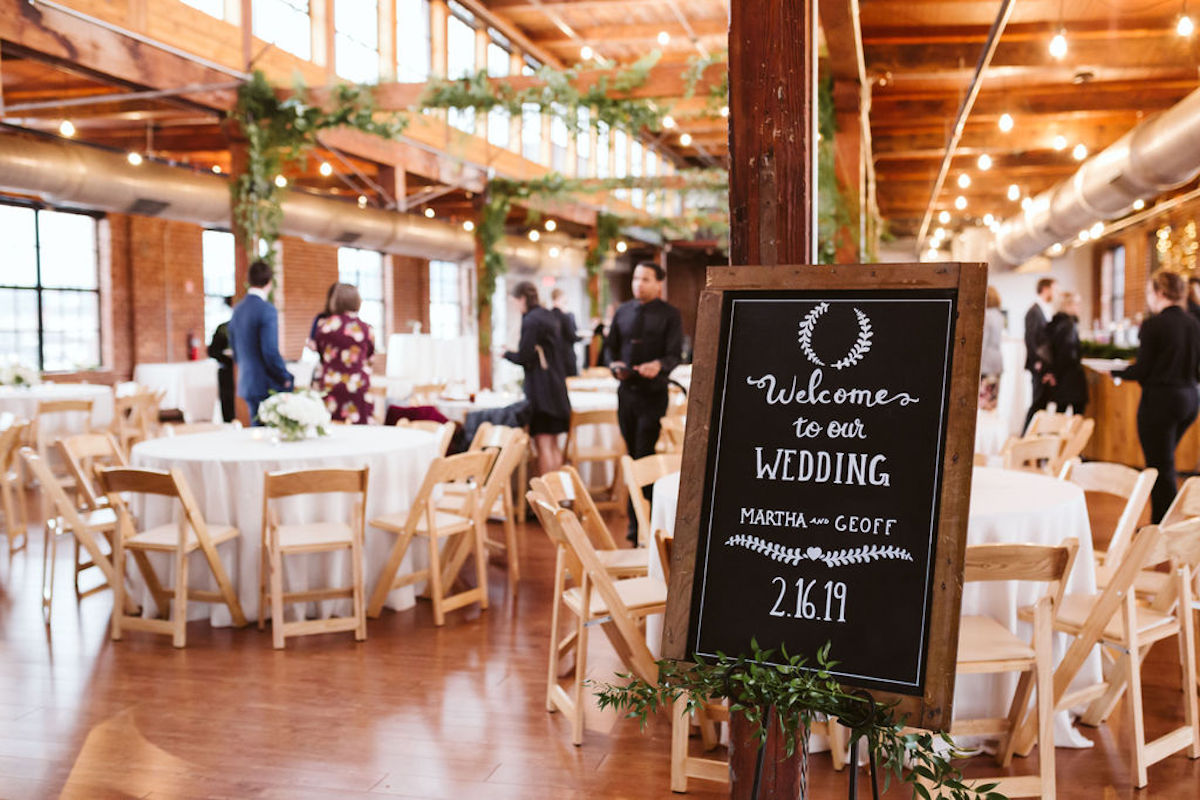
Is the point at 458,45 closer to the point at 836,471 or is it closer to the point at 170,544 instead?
the point at 170,544

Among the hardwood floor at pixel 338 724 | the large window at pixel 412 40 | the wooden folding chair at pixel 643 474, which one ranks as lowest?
the hardwood floor at pixel 338 724

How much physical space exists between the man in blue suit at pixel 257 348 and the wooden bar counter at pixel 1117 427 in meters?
7.08

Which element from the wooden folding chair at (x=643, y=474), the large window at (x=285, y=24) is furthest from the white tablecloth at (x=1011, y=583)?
the large window at (x=285, y=24)

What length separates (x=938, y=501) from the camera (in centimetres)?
212

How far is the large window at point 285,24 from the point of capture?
10.2 meters

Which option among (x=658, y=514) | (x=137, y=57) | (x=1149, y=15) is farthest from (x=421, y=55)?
(x=658, y=514)

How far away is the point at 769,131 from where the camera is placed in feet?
8.38

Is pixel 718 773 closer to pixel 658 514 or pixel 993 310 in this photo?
pixel 658 514

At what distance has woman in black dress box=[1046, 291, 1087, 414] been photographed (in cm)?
895

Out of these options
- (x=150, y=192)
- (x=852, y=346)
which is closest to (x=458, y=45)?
(x=150, y=192)

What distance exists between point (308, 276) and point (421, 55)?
13.5ft

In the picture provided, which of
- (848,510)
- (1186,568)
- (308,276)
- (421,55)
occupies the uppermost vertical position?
(421,55)

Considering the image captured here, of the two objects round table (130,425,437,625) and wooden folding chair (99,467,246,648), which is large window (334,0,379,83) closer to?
round table (130,425,437,625)

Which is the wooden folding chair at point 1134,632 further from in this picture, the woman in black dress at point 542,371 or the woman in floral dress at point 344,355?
the woman in floral dress at point 344,355
